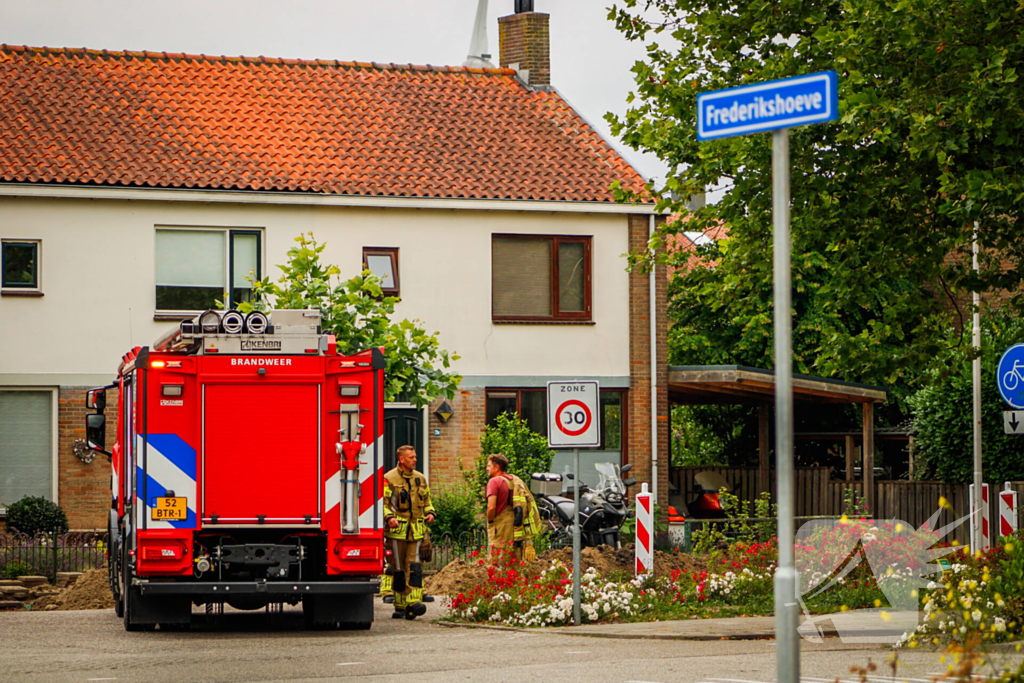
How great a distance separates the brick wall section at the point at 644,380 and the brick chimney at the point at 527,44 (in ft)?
14.9

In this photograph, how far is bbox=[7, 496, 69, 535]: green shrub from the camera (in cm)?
2175

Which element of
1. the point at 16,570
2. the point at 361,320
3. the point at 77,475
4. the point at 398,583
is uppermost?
the point at 361,320

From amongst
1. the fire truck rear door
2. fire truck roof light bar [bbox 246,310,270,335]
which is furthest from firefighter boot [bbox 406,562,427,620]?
fire truck roof light bar [bbox 246,310,270,335]

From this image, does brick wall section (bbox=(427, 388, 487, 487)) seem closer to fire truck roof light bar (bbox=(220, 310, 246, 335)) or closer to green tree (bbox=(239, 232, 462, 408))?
green tree (bbox=(239, 232, 462, 408))

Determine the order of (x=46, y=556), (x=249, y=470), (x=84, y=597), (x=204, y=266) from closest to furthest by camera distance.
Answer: (x=249, y=470) < (x=84, y=597) < (x=46, y=556) < (x=204, y=266)

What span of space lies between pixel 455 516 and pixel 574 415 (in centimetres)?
908

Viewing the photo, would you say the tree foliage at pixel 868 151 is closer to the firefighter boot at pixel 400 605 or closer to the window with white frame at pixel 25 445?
the firefighter boot at pixel 400 605

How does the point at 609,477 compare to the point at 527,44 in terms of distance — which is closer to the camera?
the point at 609,477

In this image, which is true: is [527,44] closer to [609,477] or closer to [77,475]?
[609,477]

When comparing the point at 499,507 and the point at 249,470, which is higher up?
the point at 249,470

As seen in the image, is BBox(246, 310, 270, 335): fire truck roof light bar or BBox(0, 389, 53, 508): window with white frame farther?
BBox(0, 389, 53, 508): window with white frame

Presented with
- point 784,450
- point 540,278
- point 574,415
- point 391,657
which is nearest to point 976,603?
point 391,657

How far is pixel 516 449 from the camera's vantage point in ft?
76.3

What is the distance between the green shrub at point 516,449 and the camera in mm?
23109
